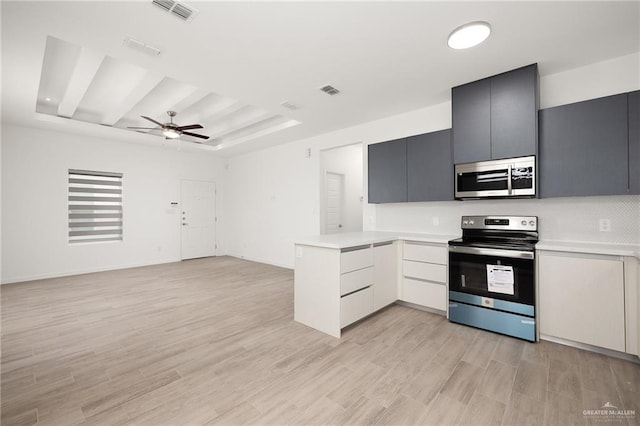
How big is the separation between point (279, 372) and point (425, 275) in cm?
206

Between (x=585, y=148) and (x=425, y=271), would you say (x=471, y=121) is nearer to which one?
(x=585, y=148)

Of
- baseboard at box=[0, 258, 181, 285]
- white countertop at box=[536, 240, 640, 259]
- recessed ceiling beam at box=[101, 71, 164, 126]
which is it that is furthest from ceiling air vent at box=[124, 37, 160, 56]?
baseboard at box=[0, 258, 181, 285]

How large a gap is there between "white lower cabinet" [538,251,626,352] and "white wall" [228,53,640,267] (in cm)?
58

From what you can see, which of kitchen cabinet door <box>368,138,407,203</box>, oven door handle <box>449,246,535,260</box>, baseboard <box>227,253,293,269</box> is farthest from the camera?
baseboard <box>227,253,293,269</box>

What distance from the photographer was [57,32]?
2352mm

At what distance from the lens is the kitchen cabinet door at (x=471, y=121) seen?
10.1 feet

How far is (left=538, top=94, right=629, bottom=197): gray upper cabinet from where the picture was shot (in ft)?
7.98

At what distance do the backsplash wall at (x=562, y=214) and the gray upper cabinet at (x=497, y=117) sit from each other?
0.66 metres

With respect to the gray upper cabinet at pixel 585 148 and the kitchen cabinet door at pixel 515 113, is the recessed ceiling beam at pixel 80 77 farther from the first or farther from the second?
the gray upper cabinet at pixel 585 148

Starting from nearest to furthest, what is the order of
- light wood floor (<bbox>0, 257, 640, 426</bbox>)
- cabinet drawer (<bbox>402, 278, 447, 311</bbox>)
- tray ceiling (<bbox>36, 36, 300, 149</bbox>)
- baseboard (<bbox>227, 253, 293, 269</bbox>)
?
light wood floor (<bbox>0, 257, 640, 426</bbox>)
cabinet drawer (<bbox>402, 278, 447, 311</bbox>)
tray ceiling (<bbox>36, 36, 300, 149</bbox>)
baseboard (<bbox>227, 253, 293, 269</bbox>)

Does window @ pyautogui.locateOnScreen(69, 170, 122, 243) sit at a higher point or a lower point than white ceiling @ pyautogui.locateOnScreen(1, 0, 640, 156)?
lower

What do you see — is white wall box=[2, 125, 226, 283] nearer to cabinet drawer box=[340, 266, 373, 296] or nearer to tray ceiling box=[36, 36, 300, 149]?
tray ceiling box=[36, 36, 300, 149]

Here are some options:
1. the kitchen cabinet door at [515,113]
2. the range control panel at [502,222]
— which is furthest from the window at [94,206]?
the kitchen cabinet door at [515,113]

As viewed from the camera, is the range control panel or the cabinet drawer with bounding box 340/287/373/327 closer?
the cabinet drawer with bounding box 340/287/373/327
